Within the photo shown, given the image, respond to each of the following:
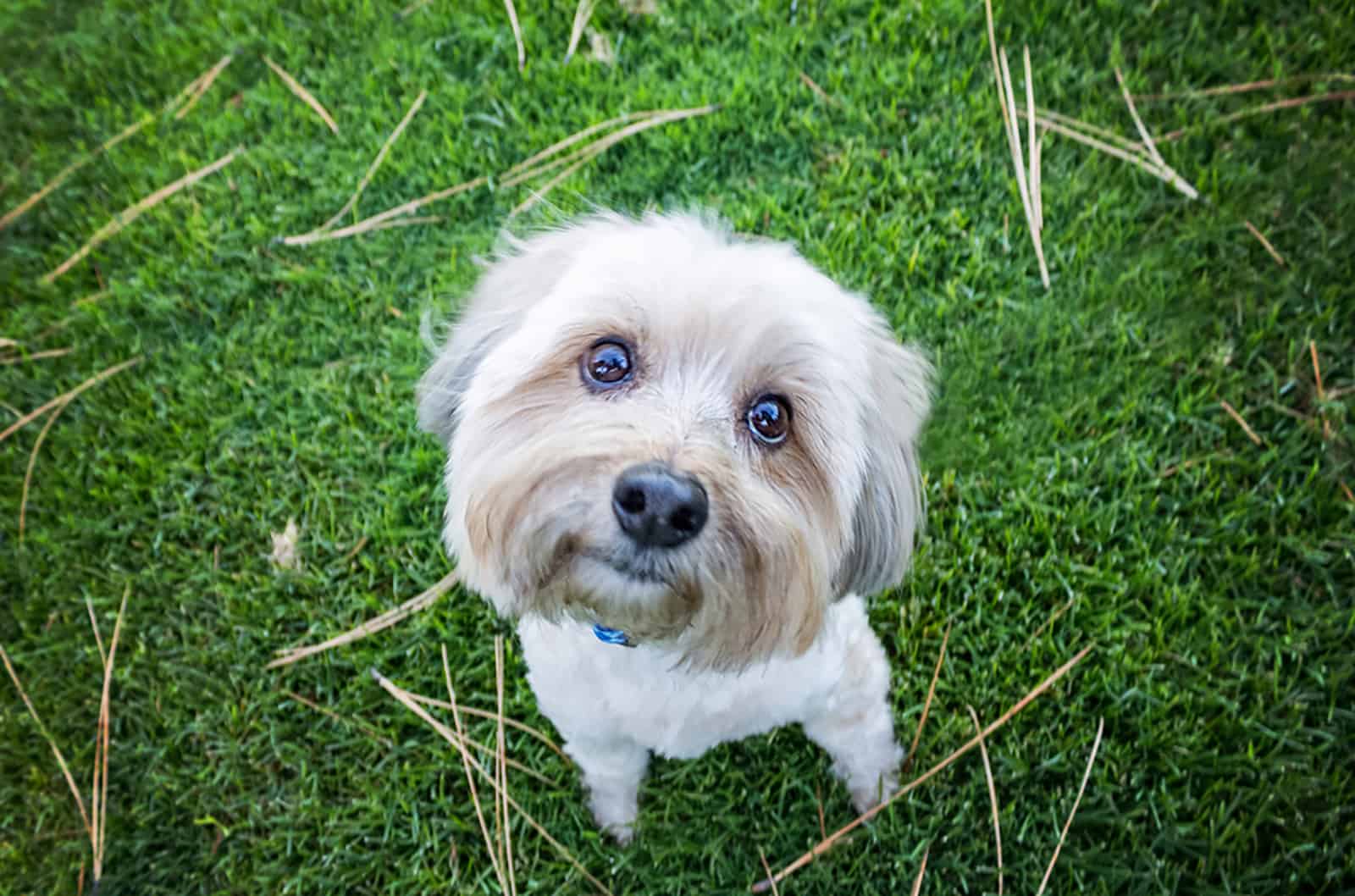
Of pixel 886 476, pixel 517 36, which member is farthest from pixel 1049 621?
pixel 517 36

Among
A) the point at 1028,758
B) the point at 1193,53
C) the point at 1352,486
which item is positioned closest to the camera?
the point at 1028,758

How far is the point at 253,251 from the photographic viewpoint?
3.46m

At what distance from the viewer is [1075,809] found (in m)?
2.51

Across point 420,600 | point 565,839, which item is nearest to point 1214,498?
point 565,839

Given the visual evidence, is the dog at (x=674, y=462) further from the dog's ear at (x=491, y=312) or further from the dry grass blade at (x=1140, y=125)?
the dry grass blade at (x=1140, y=125)

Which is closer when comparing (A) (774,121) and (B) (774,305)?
(B) (774,305)

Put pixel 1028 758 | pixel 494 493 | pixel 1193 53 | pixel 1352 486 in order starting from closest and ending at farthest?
pixel 494 493, pixel 1028 758, pixel 1352 486, pixel 1193 53

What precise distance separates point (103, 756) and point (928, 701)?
252 cm

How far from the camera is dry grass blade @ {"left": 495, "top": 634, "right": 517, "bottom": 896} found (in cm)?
257

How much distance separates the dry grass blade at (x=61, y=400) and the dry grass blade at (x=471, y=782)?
1.68 metres

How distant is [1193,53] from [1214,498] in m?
1.71

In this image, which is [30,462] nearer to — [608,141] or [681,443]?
[608,141]

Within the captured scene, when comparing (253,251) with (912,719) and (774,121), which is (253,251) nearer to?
(774,121)

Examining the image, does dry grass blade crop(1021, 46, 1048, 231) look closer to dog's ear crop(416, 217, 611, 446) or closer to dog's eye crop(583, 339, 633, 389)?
dog's ear crop(416, 217, 611, 446)
